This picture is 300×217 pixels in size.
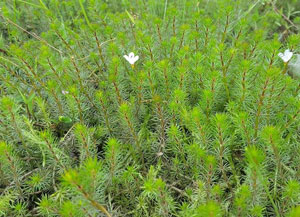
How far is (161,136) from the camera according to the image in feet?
6.43

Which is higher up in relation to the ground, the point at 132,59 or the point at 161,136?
the point at 132,59

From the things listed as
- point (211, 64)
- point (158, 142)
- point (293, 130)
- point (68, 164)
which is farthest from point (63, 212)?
point (293, 130)

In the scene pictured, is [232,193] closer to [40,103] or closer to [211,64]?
[211,64]

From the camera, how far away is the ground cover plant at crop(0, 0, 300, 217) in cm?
155

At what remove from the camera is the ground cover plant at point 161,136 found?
61.0 inches

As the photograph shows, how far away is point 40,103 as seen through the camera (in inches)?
76.3

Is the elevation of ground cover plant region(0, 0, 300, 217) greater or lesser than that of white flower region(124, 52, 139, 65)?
lesser

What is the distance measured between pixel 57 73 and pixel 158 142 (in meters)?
0.86

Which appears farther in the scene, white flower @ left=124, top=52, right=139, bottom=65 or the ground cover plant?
white flower @ left=124, top=52, right=139, bottom=65

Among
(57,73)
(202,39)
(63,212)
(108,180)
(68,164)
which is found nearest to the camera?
(63,212)

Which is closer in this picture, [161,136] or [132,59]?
[161,136]

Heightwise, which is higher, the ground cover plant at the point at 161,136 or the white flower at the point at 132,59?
the white flower at the point at 132,59

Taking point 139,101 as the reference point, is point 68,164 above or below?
below

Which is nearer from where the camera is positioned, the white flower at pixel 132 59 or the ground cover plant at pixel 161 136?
the ground cover plant at pixel 161 136
